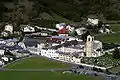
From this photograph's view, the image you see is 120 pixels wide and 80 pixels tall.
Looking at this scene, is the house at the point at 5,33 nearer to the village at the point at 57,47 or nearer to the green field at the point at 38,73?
the village at the point at 57,47

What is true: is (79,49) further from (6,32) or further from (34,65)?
(6,32)

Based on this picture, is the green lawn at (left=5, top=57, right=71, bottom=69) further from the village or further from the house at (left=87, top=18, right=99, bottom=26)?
the house at (left=87, top=18, right=99, bottom=26)

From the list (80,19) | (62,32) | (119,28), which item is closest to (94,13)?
(80,19)

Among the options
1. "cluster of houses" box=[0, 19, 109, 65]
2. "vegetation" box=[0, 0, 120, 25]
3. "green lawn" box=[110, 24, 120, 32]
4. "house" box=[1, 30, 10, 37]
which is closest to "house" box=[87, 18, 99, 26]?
"vegetation" box=[0, 0, 120, 25]

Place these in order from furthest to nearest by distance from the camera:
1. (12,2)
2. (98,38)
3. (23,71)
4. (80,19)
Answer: (12,2), (80,19), (98,38), (23,71)

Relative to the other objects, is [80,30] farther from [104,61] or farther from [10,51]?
[104,61]

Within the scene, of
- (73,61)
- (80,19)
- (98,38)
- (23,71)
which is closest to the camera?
(23,71)

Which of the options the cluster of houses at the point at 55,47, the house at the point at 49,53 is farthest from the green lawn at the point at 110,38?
the house at the point at 49,53
